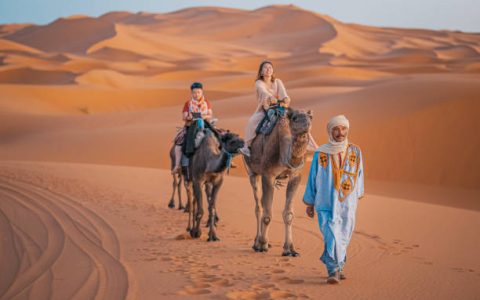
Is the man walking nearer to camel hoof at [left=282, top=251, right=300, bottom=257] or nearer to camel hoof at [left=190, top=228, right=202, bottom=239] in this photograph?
camel hoof at [left=282, top=251, right=300, bottom=257]

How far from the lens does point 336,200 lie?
668 centimetres

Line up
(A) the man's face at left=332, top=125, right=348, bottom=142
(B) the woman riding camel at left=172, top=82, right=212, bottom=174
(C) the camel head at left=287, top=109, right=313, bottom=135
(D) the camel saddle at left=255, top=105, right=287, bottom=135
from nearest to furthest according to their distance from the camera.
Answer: (A) the man's face at left=332, top=125, right=348, bottom=142
(C) the camel head at left=287, top=109, right=313, bottom=135
(D) the camel saddle at left=255, top=105, right=287, bottom=135
(B) the woman riding camel at left=172, top=82, right=212, bottom=174

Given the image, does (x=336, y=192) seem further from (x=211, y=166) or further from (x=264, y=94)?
(x=211, y=166)

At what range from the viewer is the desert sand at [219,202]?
22.6 feet

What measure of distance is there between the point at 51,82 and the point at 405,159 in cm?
4045

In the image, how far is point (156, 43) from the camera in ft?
300

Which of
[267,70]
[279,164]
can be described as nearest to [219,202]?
[267,70]

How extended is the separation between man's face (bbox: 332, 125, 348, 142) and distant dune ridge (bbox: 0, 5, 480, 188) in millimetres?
12938

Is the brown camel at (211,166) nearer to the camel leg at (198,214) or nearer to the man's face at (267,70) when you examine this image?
the camel leg at (198,214)

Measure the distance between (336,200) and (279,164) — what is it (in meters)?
1.94

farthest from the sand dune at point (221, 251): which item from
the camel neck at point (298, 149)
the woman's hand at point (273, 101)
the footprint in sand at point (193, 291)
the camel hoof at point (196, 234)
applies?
the woman's hand at point (273, 101)

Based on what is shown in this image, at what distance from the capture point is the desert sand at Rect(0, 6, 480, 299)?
688 cm

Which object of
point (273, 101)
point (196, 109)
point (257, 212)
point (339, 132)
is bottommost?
point (257, 212)

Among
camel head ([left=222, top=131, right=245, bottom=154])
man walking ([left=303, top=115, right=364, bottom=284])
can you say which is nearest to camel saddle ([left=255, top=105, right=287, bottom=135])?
camel head ([left=222, top=131, right=245, bottom=154])
